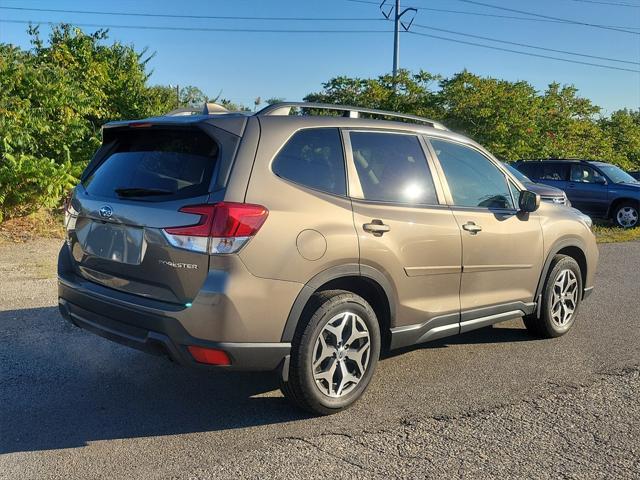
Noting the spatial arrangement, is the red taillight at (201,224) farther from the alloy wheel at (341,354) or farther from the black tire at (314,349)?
the alloy wheel at (341,354)

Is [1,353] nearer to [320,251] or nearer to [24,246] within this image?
[320,251]

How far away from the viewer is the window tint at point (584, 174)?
1564 cm

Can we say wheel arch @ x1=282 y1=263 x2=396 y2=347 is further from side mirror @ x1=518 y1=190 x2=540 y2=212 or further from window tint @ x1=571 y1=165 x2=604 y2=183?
window tint @ x1=571 y1=165 x2=604 y2=183

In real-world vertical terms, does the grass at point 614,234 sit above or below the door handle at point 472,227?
below

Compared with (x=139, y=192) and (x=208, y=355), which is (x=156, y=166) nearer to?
(x=139, y=192)

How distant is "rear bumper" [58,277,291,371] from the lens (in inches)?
133

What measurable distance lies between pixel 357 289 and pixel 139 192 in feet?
4.92

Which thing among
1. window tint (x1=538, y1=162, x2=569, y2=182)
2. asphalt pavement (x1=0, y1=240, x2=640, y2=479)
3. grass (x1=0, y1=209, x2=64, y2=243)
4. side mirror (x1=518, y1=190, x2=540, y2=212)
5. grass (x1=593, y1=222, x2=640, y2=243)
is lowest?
asphalt pavement (x1=0, y1=240, x2=640, y2=479)

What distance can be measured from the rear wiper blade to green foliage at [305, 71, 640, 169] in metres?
16.6

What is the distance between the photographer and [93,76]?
40.3ft

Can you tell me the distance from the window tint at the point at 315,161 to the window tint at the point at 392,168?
0.17m

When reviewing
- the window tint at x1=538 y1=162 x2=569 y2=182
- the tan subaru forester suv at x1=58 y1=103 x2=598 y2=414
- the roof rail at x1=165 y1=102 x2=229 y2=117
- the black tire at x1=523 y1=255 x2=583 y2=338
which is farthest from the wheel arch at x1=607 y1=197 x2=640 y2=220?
the roof rail at x1=165 y1=102 x2=229 y2=117

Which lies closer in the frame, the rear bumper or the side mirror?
the rear bumper

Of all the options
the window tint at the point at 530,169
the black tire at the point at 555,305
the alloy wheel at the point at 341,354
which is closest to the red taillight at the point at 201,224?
the alloy wheel at the point at 341,354
